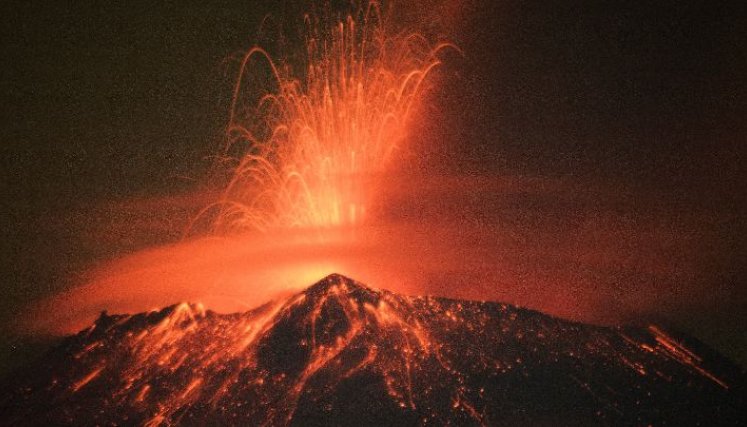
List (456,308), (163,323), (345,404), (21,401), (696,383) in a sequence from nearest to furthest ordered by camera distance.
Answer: (345,404)
(21,401)
(696,383)
(456,308)
(163,323)

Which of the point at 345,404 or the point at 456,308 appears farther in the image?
the point at 456,308

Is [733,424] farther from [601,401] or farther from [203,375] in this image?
[203,375]

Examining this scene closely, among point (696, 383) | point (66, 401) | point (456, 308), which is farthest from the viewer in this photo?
point (456, 308)

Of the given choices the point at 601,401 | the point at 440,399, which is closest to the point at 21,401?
the point at 440,399

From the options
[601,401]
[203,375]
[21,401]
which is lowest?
[21,401]

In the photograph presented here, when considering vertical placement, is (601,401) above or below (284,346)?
below

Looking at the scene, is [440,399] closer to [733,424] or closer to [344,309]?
[344,309]
